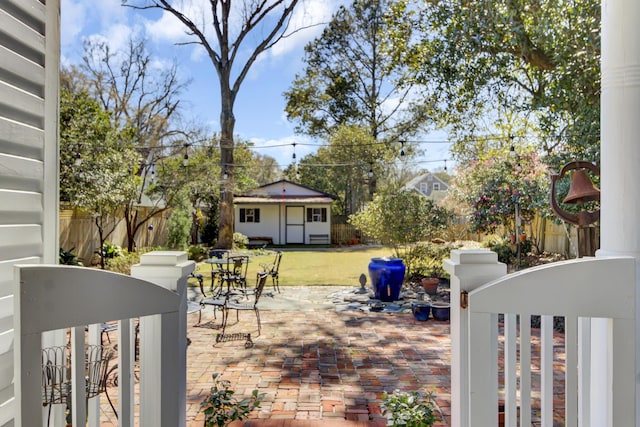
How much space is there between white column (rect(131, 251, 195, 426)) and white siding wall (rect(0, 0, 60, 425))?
0.52 meters

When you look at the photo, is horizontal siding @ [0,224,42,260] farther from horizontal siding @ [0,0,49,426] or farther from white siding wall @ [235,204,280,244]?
white siding wall @ [235,204,280,244]

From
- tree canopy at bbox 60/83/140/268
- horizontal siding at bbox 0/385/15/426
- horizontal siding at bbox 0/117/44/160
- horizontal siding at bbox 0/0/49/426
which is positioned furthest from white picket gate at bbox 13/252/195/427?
tree canopy at bbox 60/83/140/268

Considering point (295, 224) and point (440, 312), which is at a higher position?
point (295, 224)

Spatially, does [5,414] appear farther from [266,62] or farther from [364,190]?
[364,190]

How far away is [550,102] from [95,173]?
8497 millimetres

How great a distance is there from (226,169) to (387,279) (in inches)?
349

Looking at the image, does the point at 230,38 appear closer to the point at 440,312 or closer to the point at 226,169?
the point at 226,169

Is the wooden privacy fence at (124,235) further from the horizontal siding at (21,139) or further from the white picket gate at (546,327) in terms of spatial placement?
the horizontal siding at (21,139)

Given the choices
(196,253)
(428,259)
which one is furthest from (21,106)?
(196,253)

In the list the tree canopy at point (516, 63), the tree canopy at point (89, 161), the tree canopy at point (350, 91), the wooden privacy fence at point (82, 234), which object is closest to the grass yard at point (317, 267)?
the wooden privacy fence at point (82, 234)

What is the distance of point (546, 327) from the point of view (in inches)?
49.1

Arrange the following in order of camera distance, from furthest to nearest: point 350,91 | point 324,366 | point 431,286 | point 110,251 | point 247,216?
point 247,216
point 350,91
point 110,251
point 431,286
point 324,366

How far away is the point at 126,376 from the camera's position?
1.29 meters

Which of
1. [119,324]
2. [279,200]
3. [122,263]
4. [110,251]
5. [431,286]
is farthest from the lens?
[279,200]
